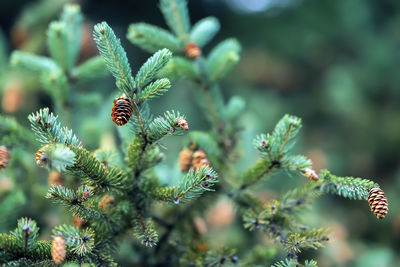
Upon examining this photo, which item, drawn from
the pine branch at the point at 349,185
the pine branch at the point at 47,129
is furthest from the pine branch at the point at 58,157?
the pine branch at the point at 349,185

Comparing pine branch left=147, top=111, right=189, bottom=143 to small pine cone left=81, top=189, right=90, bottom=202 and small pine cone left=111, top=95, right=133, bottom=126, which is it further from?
small pine cone left=81, top=189, right=90, bottom=202

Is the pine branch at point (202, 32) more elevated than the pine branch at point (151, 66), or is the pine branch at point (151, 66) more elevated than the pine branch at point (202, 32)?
the pine branch at point (202, 32)

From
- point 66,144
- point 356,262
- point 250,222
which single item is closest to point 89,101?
point 66,144

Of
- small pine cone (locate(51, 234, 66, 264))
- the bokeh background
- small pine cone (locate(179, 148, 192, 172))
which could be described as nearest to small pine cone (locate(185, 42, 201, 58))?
small pine cone (locate(179, 148, 192, 172))

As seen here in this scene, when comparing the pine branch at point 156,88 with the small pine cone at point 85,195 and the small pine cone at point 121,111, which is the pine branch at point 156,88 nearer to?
the small pine cone at point 121,111

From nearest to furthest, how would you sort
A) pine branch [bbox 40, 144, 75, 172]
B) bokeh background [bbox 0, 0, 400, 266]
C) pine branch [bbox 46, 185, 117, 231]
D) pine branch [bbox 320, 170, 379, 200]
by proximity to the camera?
pine branch [bbox 40, 144, 75, 172] → pine branch [bbox 46, 185, 117, 231] → pine branch [bbox 320, 170, 379, 200] → bokeh background [bbox 0, 0, 400, 266]

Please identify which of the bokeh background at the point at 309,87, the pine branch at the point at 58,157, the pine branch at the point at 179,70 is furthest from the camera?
the bokeh background at the point at 309,87
